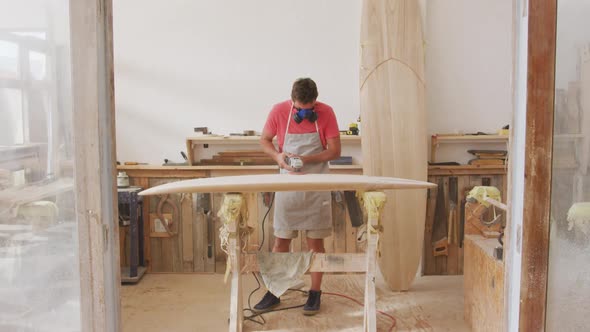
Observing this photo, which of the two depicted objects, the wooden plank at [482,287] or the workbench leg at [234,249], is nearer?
the wooden plank at [482,287]

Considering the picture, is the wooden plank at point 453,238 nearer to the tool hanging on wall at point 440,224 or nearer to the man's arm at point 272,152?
the tool hanging on wall at point 440,224

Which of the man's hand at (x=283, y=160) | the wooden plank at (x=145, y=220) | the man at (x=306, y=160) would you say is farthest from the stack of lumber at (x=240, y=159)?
the man's hand at (x=283, y=160)

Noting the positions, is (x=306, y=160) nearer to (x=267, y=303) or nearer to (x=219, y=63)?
(x=267, y=303)

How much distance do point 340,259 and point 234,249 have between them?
610mm

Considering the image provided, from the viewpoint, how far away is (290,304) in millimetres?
3512

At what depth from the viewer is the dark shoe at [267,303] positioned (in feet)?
11.1

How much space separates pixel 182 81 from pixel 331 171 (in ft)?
4.72

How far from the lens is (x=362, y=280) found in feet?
13.2

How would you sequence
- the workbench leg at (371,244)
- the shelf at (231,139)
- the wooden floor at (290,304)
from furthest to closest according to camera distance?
the shelf at (231,139) → the wooden floor at (290,304) → the workbench leg at (371,244)

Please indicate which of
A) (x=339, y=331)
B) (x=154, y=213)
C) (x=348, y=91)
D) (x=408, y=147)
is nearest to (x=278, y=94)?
(x=348, y=91)

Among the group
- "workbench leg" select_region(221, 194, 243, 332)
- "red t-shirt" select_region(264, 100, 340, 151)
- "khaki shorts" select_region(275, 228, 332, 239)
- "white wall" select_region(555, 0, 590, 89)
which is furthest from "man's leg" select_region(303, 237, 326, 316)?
"white wall" select_region(555, 0, 590, 89)

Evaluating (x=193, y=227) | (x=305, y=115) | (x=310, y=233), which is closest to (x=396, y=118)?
(x=305, y=115)

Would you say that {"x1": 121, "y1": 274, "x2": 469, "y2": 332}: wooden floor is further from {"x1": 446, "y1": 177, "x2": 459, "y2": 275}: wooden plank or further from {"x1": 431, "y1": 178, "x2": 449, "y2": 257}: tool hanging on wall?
{"x1": 431, "y1": 178, "x2": 449, "y2": 257}: tool hanging on wall

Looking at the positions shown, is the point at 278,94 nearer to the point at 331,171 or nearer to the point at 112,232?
the point at 331,171
